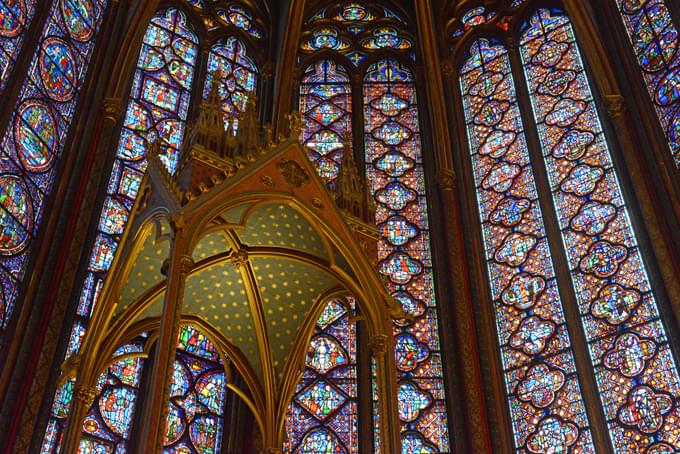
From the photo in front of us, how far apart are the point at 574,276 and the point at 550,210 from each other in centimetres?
113

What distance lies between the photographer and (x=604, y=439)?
395 inches

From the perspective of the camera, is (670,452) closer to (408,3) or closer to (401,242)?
(401,242)

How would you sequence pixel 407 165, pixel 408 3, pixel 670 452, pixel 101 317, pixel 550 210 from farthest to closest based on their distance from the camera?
pixel 408 3, pixel 407 165, pixel 550 210, pixel 670 452, pixel 101 317

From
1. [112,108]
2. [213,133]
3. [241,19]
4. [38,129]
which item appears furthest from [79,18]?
[213,133]

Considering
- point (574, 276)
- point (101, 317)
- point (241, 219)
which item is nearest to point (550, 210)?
point (574, 276)

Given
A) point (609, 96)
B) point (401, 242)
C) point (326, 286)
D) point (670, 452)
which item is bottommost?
point (670, 452)

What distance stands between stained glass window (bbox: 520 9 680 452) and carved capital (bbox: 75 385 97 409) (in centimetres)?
553

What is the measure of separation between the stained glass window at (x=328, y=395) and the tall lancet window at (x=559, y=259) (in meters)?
1.89

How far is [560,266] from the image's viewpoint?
38.2 ft

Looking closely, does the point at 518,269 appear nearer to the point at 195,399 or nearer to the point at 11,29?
the point at 195,399

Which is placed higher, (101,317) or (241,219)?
(241,219)

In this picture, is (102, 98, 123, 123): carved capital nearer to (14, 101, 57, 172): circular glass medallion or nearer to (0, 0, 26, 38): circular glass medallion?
Result: (14, 101, 57, 172): circular glass medallion

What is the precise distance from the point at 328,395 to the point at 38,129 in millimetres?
4706

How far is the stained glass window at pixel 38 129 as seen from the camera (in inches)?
394
